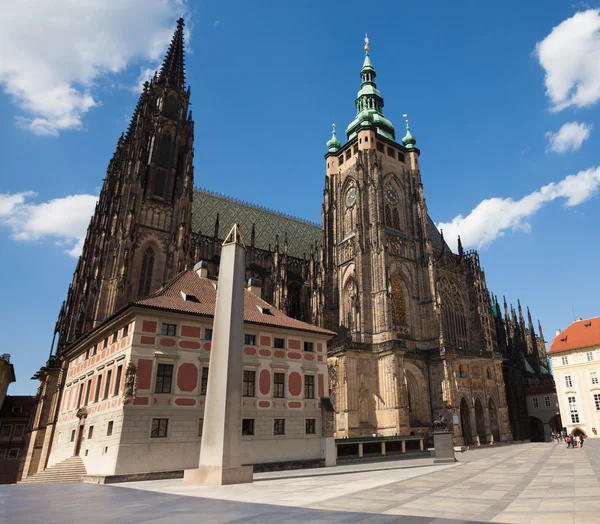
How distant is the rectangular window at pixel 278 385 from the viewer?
2508 centimetres

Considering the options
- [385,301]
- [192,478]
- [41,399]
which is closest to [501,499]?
[192,478]

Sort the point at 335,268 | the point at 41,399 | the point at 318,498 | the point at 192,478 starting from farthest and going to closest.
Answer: the point at 335,268
the point at 41,399
the point at 192,478
the point at 318,498

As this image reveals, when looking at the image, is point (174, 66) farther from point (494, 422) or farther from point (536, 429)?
point (536, 429)

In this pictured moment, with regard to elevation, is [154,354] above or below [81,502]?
above

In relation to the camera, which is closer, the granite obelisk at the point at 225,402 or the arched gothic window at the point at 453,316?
the granite obelisk at the point at 225,402

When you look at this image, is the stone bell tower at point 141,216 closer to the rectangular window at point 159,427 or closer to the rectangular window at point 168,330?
the rectangular window at point 168,330

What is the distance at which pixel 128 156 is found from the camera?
146ft

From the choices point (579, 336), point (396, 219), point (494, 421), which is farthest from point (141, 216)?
point (579, 336)

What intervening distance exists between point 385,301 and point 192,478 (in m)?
32.0

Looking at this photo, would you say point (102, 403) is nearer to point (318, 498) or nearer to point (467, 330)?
point (318, 498)

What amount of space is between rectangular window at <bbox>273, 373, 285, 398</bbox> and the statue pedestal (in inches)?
337

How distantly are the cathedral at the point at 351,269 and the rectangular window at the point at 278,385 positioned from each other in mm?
16725

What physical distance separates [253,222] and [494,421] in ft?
120

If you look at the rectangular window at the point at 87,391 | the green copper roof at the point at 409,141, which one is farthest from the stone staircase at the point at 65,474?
the green copper roof at the point at 409,141
